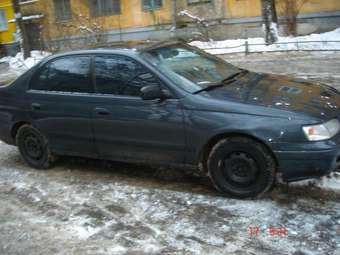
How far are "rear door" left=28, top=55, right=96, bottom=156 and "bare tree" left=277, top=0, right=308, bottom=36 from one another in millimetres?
15174

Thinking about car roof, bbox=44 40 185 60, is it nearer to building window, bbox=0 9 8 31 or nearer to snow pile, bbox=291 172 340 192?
snow pile, bbox=291 172 340 192

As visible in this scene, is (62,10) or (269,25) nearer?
(269,25)

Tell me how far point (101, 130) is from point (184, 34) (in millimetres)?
18114

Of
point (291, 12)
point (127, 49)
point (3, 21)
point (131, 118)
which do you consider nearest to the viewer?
point (131, 118)

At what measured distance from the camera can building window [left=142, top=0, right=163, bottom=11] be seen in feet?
80.8

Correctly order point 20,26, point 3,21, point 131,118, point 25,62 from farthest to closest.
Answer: point 3,21 → point 25,62 → point 20,26 → point 131,118

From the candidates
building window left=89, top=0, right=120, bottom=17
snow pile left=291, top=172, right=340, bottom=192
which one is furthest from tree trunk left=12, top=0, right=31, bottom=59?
snow pile left=291, top=172, right=340, bottom=192

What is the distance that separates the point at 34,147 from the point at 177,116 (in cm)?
225

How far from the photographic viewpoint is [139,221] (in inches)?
180

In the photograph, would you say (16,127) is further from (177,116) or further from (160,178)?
(177,116)

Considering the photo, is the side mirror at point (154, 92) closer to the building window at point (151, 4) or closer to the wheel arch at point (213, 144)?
the wheel arch at point (213, 144)

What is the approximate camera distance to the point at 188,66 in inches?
213

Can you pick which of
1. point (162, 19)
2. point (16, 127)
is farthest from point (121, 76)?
point (162, 19)

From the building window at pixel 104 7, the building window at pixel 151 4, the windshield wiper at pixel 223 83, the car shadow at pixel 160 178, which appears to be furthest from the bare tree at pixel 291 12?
the car shadow at pixel 160 178
